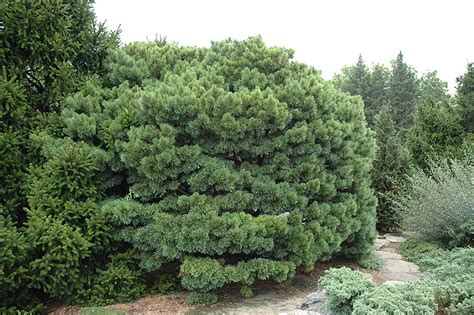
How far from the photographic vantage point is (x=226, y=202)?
4.09 metres

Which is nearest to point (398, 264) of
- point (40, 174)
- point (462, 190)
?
point (462, 190)

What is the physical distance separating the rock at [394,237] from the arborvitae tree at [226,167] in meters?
2.75

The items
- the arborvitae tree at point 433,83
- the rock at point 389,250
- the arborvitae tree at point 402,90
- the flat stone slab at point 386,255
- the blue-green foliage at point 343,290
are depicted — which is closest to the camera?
the blue-green foliage at point 343,290

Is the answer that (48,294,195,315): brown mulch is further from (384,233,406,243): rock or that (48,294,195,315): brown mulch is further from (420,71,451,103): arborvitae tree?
(420,71,451,103): arborvitae tree

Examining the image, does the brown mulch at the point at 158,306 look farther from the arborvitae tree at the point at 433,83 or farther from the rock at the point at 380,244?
the arborvitae tree at the point at 433,83

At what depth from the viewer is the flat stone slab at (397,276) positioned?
16.4ft

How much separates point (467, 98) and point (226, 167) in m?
7.77

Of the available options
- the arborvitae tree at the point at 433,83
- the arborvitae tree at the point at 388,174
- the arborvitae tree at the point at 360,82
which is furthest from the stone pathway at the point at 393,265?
the arborvitae tree at the point at 433,83

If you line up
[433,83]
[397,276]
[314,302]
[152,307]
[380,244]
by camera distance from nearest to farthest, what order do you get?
[314,302], [152,307], [397,276], [380,244], [433,83]

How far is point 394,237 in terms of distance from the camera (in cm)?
757

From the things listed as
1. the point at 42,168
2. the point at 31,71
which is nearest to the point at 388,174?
the point at 42,168

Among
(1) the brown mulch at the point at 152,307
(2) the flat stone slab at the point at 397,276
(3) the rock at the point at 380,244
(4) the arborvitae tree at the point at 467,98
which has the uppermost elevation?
(4) the arborvitae tree at the point at 467,98

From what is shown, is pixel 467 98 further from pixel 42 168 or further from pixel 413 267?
pixel 42 168

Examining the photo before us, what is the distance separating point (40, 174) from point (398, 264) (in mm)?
4470
